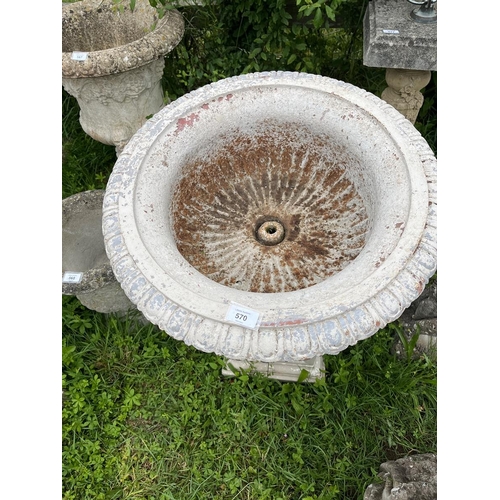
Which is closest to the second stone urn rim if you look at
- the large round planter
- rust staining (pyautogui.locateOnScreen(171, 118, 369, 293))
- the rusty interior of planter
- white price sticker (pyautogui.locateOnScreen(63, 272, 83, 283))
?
the rusty interior of planter

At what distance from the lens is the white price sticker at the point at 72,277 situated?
1970mm

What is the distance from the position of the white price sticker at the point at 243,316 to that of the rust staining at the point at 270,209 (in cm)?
41

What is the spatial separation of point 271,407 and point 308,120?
47.1 inches

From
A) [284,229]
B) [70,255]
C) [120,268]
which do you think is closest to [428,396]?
[284,229]

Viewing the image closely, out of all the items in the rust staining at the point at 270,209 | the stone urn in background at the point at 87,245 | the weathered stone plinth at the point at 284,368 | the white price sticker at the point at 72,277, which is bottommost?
the weathered stone plinth at the point at 284,368

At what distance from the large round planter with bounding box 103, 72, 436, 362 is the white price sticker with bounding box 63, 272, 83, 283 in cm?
51

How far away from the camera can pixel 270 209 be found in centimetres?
195

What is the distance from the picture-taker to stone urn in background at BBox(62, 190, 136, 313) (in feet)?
7.27

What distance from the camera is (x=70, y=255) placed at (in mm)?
2340

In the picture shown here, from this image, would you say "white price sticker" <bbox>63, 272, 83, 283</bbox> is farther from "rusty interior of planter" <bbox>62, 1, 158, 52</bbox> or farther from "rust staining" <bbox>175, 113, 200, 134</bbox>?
"rusty interior of planter" <bbox>62, 1, 158, 52</bbox>

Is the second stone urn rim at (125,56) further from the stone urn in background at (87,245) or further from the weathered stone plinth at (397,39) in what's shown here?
the weathered stone plinth at (397,39)

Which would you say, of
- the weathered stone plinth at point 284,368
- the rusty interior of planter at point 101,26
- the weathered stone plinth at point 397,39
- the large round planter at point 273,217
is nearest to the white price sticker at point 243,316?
the large round planter at point 273,217

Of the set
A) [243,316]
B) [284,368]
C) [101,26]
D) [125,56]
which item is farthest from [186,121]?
[101,26]

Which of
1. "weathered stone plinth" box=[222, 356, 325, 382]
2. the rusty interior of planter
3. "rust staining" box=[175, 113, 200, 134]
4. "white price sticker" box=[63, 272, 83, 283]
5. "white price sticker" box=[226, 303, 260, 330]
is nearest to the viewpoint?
"white price sticker" box=[226, 303, 260, 330]
